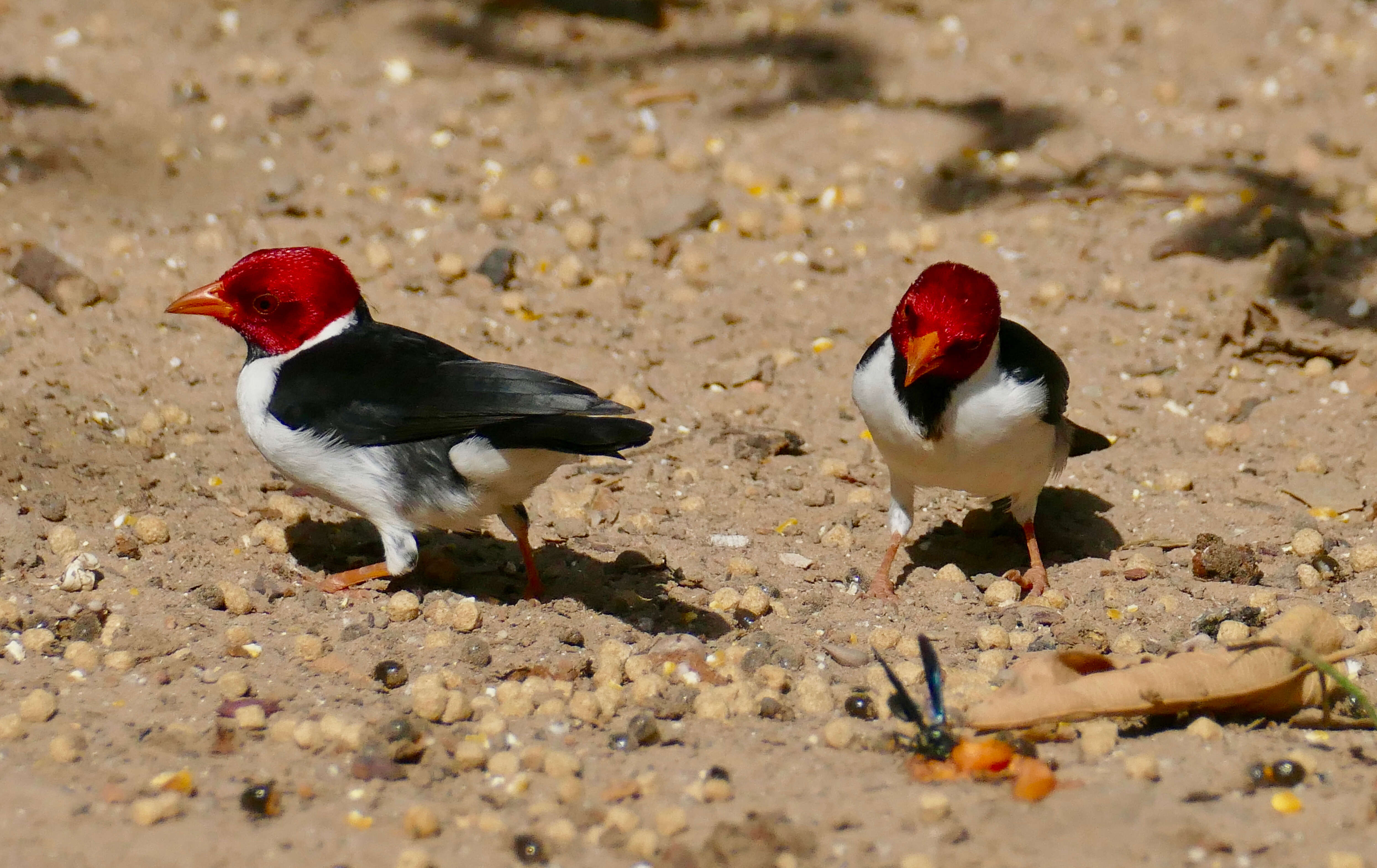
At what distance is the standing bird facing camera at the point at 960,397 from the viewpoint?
169 inches

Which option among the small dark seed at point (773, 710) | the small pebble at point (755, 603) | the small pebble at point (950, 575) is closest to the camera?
the small dark seed at point (773, 710)

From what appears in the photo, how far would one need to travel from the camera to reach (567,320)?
21.3 ft

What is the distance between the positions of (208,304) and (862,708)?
261 cm

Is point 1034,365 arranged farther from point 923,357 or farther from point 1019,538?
point 1019,538

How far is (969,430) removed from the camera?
450 centimetres

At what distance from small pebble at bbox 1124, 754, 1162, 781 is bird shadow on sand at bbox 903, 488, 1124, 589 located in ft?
6.05

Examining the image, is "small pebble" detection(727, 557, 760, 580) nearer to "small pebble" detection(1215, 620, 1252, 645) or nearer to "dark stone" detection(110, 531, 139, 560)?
"small pebble" detection(1215, 620, 1252, 645)

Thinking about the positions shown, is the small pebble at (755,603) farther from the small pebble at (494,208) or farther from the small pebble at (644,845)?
the small pebble at (494,208)

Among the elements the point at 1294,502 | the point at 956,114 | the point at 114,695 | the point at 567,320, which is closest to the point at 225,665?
the point at 114,695

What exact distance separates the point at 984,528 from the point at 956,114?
3511 mm

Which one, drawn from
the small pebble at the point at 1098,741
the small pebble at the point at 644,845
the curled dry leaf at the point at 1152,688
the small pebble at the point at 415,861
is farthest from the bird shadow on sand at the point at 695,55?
the small pebble at the point at 415,861

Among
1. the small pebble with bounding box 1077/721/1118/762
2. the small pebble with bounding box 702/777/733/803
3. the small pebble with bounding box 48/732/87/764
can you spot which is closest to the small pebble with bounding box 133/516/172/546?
the small pebble with bounding box 48/732/87/764

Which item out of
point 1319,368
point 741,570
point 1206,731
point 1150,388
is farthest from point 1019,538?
point 1206,731

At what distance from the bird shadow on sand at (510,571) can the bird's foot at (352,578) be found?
0.05 metres
